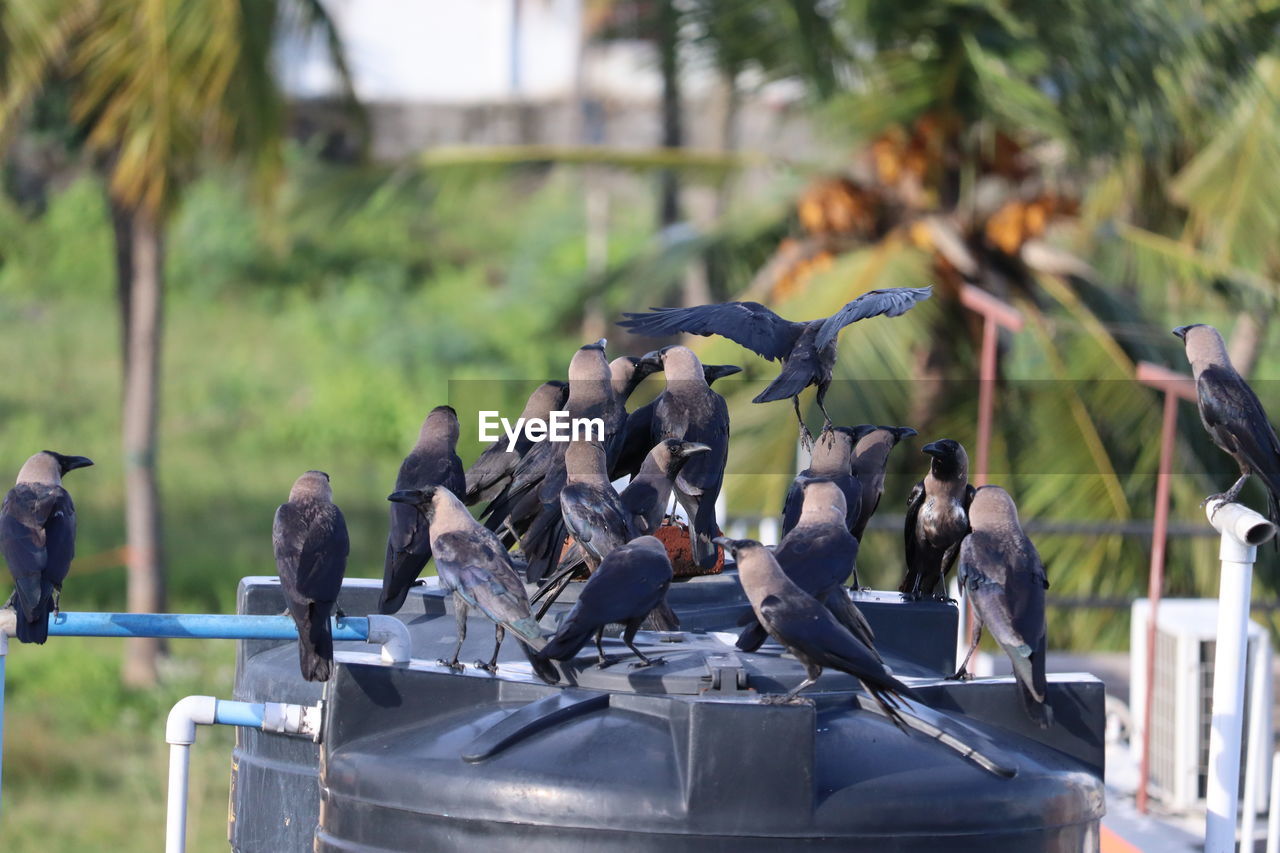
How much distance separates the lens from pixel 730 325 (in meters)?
4.25

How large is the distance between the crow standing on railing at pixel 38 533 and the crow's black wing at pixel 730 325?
1428 mm

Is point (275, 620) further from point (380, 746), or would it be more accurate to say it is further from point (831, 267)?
point (831, 267)

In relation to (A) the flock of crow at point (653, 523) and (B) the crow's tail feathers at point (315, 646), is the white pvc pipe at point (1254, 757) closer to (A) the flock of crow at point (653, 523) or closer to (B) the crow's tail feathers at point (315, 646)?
(A) the flock of crow at point (653, 523)

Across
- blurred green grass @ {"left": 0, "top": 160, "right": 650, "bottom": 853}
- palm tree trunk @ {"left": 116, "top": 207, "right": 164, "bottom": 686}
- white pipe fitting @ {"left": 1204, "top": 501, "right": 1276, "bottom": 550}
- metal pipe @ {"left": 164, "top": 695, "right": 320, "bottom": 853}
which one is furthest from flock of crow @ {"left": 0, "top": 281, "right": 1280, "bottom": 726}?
blurred green grass @ {"left": 0, "top": 160, "right": 650, "bottom": 853}

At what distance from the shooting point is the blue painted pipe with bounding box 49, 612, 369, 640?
3311 millimetres

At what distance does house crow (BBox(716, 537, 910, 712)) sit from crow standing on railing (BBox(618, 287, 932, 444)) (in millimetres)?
1028

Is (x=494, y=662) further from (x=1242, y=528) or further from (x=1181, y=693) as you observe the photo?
(x=1181, y=693)

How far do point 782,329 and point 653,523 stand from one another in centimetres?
85

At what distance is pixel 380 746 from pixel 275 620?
414 millimetres

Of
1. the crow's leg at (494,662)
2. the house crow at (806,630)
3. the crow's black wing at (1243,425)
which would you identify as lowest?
the crow's leg at (494,662)

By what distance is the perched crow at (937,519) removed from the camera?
3924mm

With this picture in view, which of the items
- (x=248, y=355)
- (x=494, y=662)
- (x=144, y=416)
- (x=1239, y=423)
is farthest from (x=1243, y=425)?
(x=248, y=355)

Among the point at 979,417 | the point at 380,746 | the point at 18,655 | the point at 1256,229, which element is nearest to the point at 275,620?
the point at 380,746

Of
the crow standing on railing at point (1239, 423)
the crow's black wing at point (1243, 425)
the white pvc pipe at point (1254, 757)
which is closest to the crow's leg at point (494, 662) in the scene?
the crow standing on railing at point (1239, 423)
